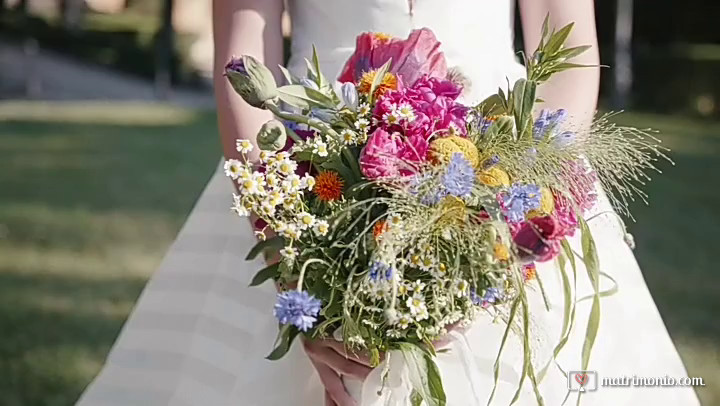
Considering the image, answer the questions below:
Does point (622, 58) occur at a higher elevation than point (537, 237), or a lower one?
lower

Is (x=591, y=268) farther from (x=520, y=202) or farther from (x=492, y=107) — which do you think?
(x=492, y=107)

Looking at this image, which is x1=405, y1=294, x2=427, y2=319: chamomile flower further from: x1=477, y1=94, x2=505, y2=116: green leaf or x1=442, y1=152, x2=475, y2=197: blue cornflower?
x1=477, y1=94, x2=505, y2=116: green leaf

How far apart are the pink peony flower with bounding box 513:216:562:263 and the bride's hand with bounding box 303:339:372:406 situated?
13.5 inches

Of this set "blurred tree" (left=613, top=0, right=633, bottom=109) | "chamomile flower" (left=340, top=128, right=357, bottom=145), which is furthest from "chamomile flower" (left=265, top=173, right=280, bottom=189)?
"blurred tree" (left=613, top=0, right=633, bottom=109)

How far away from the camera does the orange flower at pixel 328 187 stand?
1.48 meters

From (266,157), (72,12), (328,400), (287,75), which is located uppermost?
(287,75)

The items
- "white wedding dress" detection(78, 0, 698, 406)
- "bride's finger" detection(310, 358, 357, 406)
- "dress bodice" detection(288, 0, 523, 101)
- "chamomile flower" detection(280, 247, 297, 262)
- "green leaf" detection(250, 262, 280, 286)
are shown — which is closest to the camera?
"chamomile flower" detection(280, 247, 297, 262)

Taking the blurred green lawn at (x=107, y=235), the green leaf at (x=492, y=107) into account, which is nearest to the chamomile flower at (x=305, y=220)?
the green leaf at (x=492, y=107)

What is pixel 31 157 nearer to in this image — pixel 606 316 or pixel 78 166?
pixel 78 166

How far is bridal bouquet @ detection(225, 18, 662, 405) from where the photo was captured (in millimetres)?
1388

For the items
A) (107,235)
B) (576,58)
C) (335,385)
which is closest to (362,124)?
(335,385)

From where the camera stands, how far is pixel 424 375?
1522mm

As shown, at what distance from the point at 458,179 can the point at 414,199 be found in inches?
2.7

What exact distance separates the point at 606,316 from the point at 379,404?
55 centimetres
